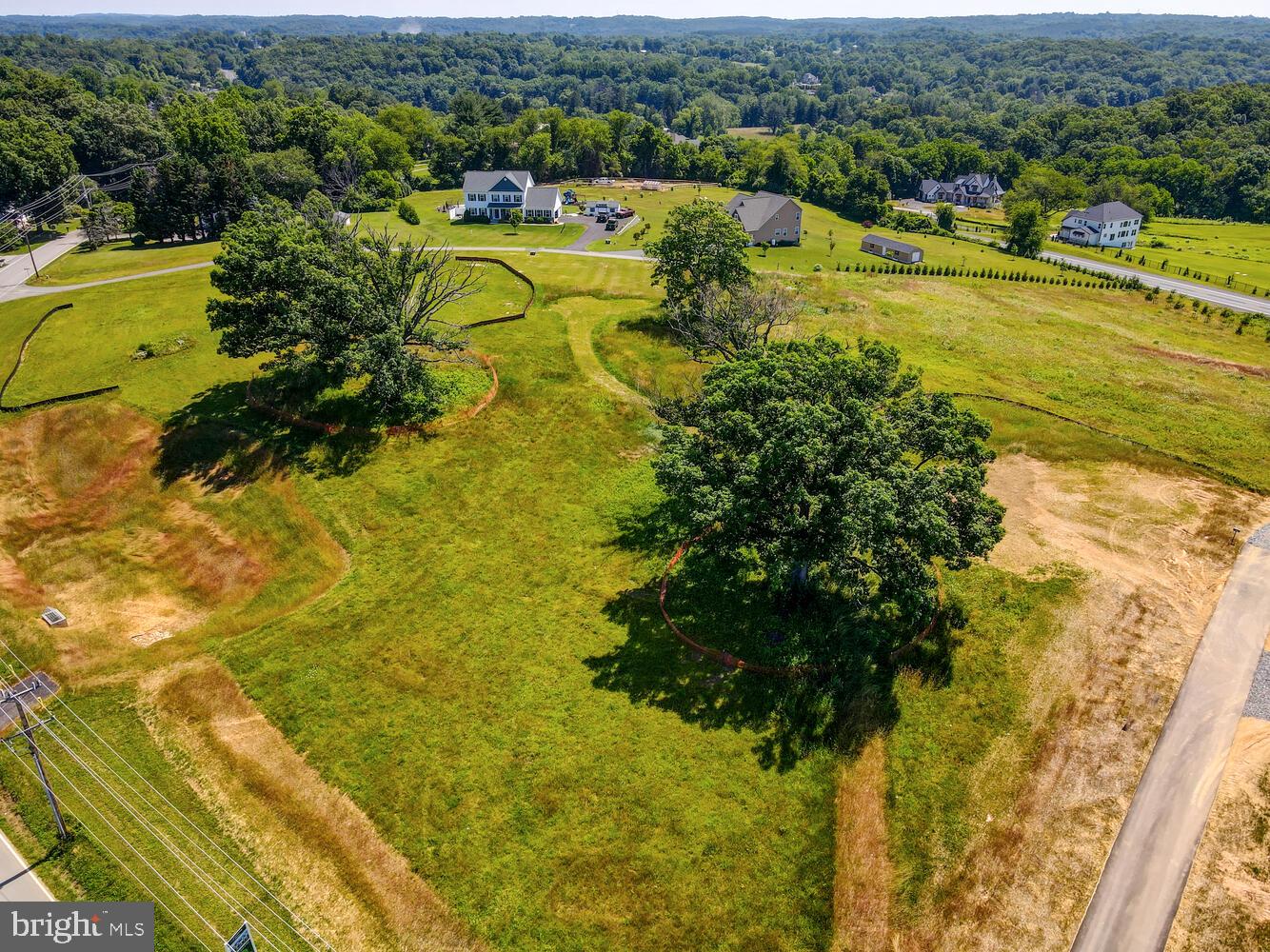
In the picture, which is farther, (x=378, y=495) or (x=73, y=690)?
(x=378, y=495)

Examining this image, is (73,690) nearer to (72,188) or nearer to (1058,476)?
(1058,476)

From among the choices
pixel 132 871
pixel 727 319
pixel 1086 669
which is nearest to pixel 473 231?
pixel 727 319

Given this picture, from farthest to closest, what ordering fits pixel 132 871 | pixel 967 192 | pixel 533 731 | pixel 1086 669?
pixel 967 192
pixel 1086 669
pixel 533 731
pixel 132 871

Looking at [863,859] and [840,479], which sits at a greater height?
[840,479]

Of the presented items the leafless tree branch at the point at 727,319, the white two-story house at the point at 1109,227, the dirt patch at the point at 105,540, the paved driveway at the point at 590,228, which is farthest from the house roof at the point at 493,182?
the white two-story house at the point at 1109,227

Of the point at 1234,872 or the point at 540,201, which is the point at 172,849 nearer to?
the point at 1234,872

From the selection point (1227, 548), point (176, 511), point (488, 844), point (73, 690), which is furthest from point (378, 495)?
point (1227, 548)
